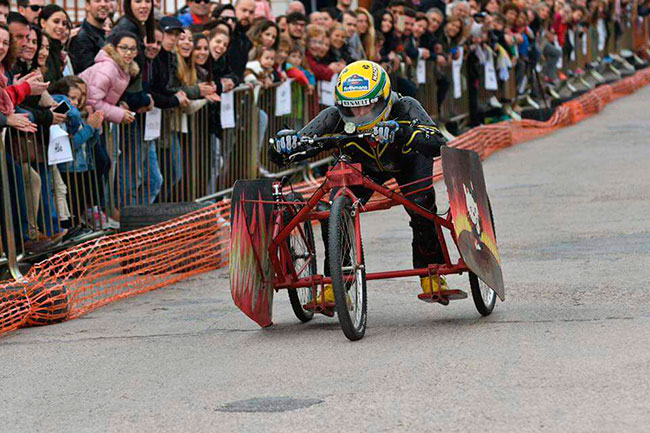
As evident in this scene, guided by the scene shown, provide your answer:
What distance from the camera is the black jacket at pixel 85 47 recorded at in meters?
13.0

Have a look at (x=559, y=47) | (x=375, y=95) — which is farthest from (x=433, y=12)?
(x=375, y=95)

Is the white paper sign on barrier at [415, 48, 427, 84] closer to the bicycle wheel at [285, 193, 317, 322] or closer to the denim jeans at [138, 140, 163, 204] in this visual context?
the denim jeans at [138, 140, 163, 204]

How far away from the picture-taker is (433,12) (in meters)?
22.1

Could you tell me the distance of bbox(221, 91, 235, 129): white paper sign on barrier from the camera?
14.8 metres

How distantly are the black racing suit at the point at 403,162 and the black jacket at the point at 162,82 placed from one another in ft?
14.4

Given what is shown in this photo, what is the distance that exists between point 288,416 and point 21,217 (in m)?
5.44

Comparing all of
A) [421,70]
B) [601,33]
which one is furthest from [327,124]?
[601,33]

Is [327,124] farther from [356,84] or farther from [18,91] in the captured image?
[18,91]

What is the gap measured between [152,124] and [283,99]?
11.1 ft

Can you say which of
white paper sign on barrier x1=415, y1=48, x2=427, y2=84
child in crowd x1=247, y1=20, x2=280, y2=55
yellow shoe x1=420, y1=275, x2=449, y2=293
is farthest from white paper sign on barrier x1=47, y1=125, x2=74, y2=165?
white paper sign on barrier x1=415, y1=48, x2=427, y2=84

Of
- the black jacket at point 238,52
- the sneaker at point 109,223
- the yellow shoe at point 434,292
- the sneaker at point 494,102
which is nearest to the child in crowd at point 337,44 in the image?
the black jacket at point 238,52

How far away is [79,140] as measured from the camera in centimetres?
1209

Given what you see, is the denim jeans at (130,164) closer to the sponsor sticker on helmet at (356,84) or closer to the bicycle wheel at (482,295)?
the sponsor sticker on helmet at (356,84)

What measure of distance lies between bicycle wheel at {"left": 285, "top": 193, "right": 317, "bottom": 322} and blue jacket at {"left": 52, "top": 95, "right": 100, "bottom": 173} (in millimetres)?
3185
